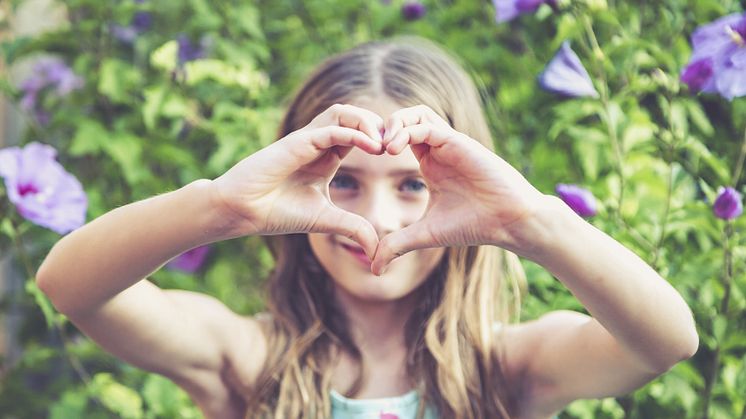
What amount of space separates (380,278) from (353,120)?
0.44m

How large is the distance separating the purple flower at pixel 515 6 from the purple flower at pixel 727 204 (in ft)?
1.84

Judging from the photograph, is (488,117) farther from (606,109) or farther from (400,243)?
(400,243)

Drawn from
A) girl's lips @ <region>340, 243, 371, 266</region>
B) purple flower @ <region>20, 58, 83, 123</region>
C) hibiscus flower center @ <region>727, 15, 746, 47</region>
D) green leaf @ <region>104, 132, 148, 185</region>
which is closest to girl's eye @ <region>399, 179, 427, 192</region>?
girl's lips @ <region>340, 243, 371, 266</region>

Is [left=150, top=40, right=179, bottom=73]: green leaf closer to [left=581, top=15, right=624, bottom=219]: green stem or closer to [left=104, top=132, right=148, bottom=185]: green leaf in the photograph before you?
[left=104, top=132, right=148, bottom=185]: green leaf

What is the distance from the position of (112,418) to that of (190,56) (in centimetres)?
102

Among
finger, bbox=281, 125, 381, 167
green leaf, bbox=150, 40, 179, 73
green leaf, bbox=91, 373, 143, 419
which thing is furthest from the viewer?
green leaf, bbox=150, 40, 179, 73

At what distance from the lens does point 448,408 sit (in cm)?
173

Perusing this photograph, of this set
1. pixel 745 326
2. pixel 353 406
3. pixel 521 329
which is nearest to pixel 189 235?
pixel 353 406

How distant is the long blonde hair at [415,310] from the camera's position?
175cm

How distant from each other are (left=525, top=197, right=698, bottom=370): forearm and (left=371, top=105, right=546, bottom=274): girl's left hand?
0.04m

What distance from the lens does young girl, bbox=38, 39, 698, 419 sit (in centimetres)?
132

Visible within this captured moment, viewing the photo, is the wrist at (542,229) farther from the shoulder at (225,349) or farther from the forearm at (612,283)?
the shoulder at (225,349)

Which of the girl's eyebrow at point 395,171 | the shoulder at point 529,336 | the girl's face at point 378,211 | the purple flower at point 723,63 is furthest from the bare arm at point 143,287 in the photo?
the purple flower at point 723,63

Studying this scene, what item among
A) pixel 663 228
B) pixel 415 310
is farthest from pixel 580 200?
pixel 415 310
